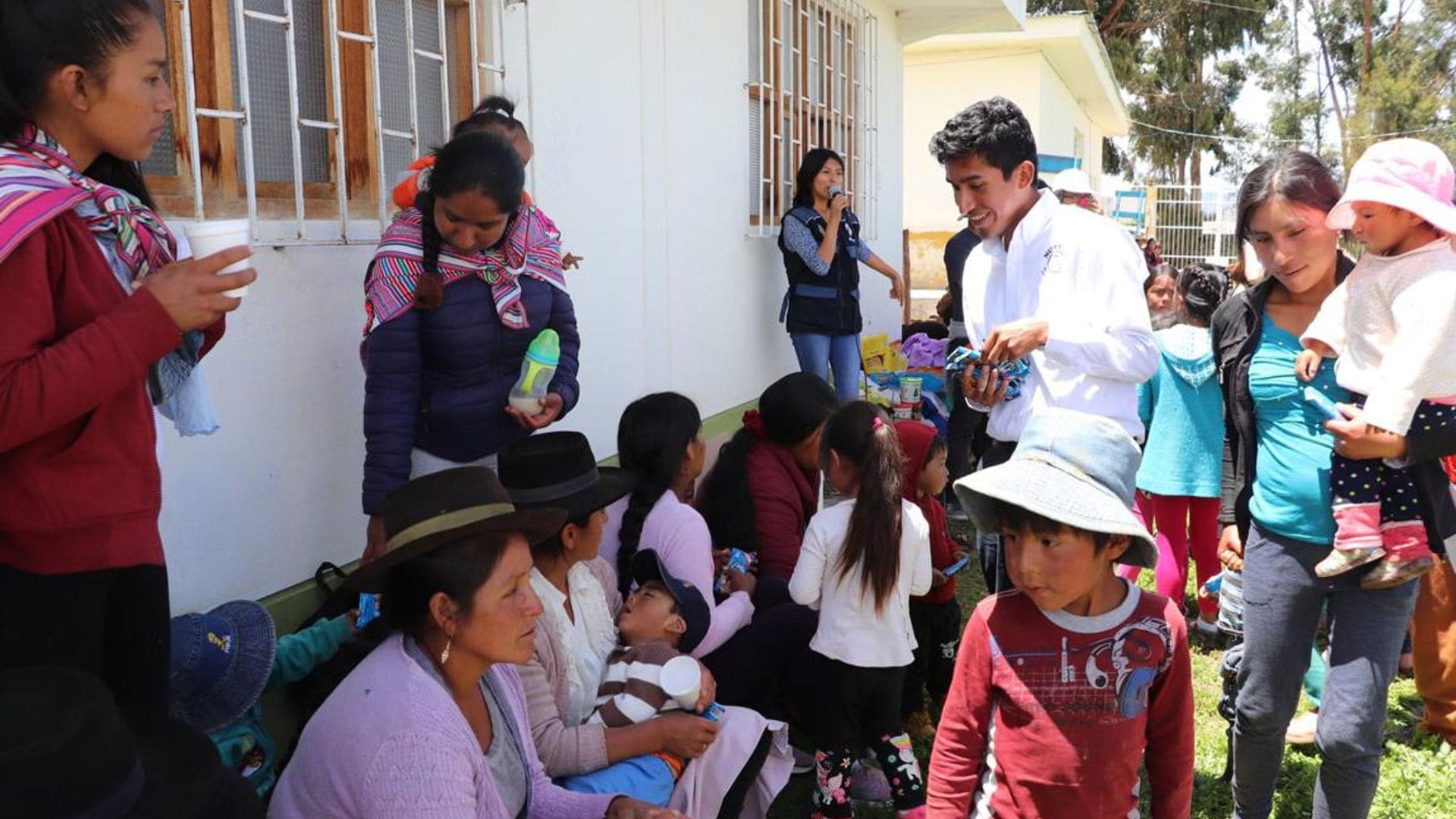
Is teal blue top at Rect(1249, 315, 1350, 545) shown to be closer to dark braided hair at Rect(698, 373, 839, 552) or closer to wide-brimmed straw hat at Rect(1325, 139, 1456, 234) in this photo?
wide-brimmed straw hat at Rect(1325, 139, 1456, 234)

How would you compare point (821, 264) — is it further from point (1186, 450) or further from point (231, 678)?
point (231, 678)

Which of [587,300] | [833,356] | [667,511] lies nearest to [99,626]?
[667,511]

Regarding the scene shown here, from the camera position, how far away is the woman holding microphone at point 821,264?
6.36 m

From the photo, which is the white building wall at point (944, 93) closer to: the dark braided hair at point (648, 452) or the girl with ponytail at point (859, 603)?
the dark braided hair at point (648, 452)

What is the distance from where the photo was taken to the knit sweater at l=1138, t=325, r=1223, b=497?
177 inches

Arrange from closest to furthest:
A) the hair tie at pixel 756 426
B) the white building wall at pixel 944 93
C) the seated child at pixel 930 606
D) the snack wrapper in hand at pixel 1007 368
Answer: the snack wrapper in hand at pixel 1007 368 < the seated child at pixel 930 606 < the hair tie at pixel 756 426 < the white building wall at pixel 944 93

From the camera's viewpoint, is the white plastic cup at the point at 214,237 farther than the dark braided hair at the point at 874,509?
No

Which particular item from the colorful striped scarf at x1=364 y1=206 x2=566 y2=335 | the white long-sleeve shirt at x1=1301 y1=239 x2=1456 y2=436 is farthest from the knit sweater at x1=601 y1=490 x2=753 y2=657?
the white long-sleeve shirt at x1=1301 y1=239 x2=1456 y2=436

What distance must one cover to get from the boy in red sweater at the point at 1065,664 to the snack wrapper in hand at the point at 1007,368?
0.56 meters

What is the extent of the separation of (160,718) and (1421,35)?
1654 inches

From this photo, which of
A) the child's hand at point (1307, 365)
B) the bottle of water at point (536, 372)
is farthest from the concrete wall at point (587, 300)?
the child's hand at point (1307, 365)

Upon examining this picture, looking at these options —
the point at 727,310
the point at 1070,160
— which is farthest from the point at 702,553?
the point at 1070,160

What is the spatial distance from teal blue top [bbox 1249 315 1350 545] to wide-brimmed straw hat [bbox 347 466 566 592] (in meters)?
1.75

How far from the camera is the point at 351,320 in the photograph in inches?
134
